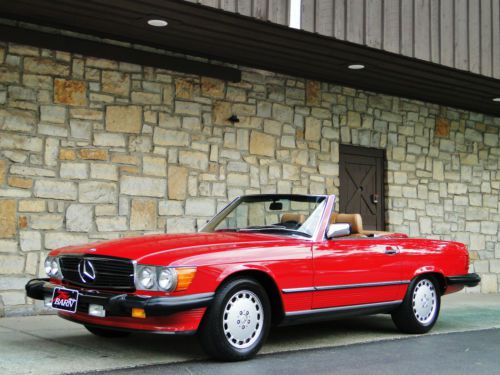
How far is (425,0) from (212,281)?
6363 millimetres

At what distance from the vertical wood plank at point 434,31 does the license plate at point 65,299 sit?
6.55m

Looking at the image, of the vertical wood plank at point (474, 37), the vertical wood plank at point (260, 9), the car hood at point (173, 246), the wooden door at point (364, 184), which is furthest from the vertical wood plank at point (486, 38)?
the car hood at point (173, 246)

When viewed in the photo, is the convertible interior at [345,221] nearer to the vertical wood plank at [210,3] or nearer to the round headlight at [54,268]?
the round headlight at [54,268]

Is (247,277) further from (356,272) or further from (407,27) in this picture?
(407,27)

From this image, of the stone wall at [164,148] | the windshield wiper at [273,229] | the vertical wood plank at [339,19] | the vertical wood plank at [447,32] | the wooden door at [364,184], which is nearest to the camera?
the windshield wiper at [273,229]

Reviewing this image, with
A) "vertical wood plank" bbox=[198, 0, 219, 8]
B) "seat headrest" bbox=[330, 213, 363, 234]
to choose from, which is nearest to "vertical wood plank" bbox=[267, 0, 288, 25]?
"vertical wood plank" bbox=[198, 0, 219, 8]

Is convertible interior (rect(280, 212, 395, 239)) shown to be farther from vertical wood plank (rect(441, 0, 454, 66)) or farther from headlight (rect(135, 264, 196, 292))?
vertical wood plank (rect(441, 0, 454, 66))

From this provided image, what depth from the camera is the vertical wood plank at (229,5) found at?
25.6ft

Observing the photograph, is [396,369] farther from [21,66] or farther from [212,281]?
[21,66]

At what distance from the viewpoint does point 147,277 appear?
5.36 meters

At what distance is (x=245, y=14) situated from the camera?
26.3ft

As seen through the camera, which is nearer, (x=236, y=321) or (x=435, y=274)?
(x=236, y=321)

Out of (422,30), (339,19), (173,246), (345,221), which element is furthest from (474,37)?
(173,246)

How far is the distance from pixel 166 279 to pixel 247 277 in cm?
79
